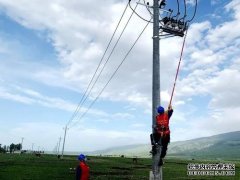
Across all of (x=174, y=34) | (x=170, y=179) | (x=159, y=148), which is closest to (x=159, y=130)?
(x=159, y=148)

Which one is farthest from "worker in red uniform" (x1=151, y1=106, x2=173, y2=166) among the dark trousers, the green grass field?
the green grass field

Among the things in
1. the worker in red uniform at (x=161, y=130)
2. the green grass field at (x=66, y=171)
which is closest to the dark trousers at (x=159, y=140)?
the worker in red uniform at (x=161, y=130)

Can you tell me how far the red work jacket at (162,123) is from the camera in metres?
15.0

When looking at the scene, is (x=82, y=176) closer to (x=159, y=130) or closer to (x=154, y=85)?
(x=159, y=130)

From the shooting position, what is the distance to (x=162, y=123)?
49.6 ft

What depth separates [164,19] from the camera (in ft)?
55.1

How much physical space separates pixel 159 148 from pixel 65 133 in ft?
491

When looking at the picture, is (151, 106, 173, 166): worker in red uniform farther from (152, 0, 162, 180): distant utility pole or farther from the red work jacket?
(152, 0, 162, 180): distant utility pole

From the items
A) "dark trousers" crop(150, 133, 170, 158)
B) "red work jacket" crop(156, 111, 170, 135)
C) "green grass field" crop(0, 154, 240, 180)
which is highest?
"red work jacket" crop(156, 111, 170, 135)

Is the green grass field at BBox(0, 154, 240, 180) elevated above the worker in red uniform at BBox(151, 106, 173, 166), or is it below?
below

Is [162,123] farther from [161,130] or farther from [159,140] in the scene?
[159,140]

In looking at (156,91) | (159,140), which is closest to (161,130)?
(159,140)

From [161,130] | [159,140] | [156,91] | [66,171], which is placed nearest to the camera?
[156,91]

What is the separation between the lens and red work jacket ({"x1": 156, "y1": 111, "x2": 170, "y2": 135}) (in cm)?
1502
